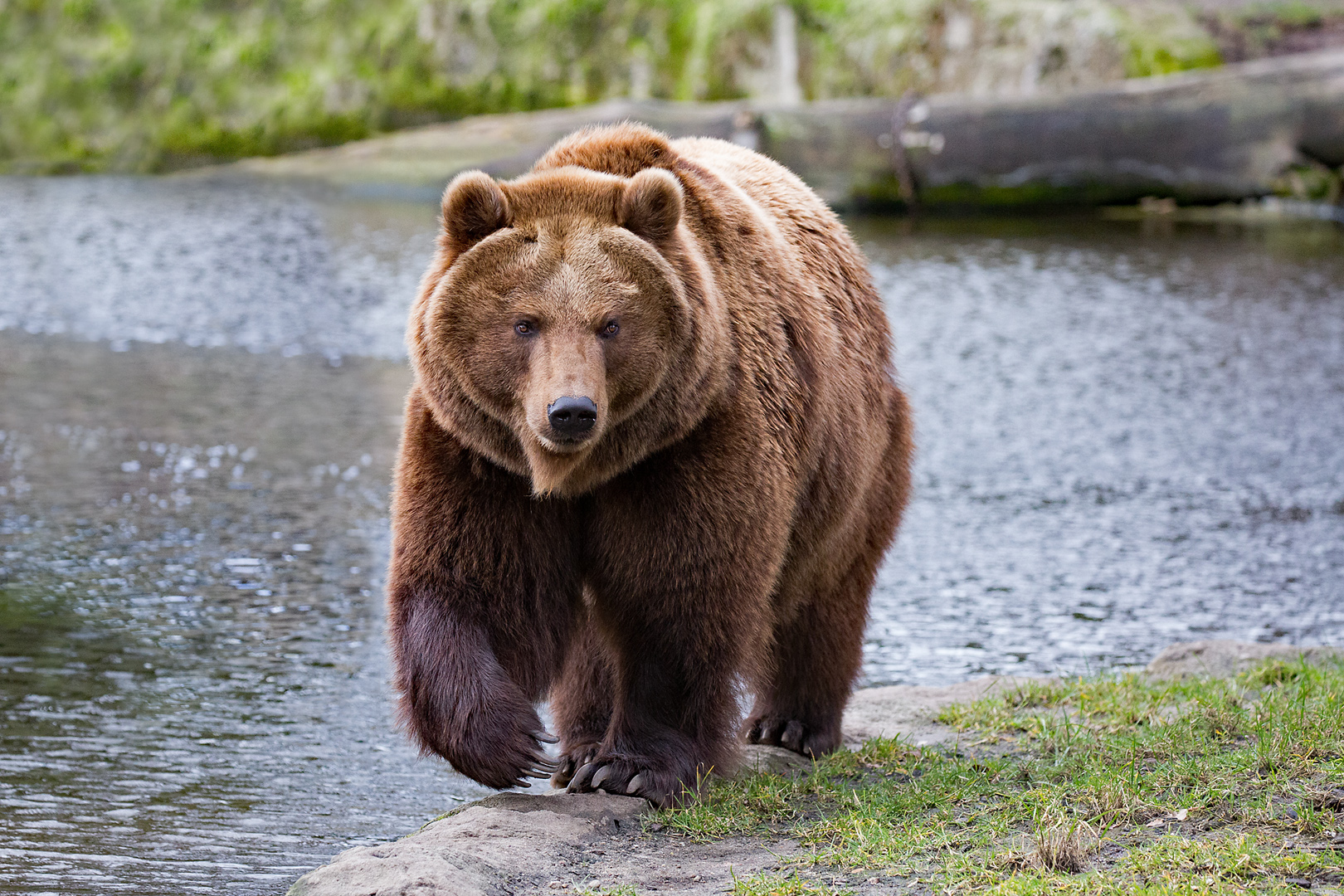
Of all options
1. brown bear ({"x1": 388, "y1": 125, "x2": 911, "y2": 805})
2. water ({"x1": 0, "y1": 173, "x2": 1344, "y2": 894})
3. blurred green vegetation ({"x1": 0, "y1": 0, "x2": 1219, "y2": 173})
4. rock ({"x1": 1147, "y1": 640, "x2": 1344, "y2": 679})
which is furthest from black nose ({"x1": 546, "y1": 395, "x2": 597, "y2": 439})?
blurred green vegetation ({"x1": 0, "y1": 0, "x2": 1219, "y2": 173})

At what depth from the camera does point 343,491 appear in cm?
851

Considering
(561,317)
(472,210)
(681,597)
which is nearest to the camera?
(561,317)

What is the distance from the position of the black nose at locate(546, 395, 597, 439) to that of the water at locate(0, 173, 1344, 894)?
150cm

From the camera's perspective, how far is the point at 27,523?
301 inches

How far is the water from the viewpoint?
4.82m

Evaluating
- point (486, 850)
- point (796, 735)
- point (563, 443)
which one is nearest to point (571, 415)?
point (563, 443)

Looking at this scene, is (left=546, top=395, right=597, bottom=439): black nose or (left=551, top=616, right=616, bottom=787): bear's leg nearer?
(left=546, top=395, right=597, bottom=439): black nose

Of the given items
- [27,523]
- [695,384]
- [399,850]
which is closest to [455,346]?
[695,384]

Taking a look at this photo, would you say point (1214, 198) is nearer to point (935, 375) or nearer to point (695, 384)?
point (935, 375)

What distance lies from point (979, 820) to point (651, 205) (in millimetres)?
1893

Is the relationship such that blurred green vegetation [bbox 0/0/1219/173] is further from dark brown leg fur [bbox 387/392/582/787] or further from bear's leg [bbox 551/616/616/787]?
dark brown leg fur [bbox 387/392/582/787]

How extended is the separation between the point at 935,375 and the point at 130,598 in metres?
6.82

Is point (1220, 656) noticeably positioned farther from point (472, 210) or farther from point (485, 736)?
point (472, 210)

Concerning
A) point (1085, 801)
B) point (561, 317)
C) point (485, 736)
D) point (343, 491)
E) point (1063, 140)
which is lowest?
point (343, 491)
